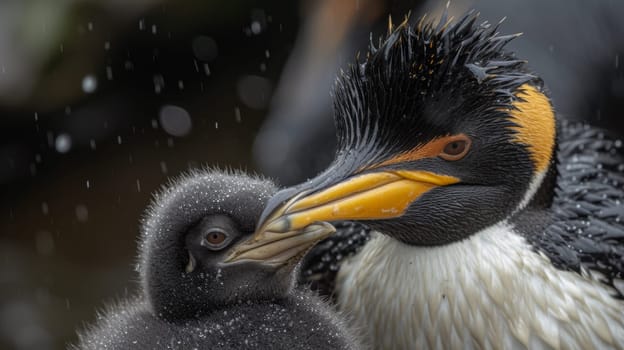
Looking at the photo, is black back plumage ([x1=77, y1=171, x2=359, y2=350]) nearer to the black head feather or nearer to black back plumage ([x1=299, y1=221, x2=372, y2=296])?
the black head feather

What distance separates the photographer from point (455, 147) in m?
2.12

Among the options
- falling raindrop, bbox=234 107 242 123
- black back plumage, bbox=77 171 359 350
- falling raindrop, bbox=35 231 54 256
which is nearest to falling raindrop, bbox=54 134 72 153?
falling raindrop, bbox=35 231 54 256

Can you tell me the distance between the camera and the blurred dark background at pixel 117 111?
4352mm

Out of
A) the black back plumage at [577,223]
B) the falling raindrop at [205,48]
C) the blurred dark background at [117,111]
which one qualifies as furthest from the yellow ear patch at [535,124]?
the falling raindrop at [205,48]

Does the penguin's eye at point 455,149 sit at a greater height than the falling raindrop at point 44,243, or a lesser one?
lesser

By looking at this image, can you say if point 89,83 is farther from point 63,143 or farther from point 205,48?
point 205,48

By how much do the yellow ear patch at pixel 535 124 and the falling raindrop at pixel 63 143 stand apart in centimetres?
299

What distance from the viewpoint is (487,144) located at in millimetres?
2129

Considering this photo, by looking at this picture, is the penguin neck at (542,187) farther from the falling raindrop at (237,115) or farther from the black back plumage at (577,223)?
the falling raindrop at (237,115)

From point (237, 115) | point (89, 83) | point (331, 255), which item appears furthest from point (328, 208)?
point (237, 115)

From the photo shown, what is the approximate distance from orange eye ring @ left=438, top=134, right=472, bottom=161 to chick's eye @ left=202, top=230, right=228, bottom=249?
21.1 inches

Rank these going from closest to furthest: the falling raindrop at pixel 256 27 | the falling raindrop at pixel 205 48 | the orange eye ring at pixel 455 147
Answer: the orange eye ring at pixel 455 147 → the falling raindrop at pixel 205 48 → the falling raindrop at pixel 256 27

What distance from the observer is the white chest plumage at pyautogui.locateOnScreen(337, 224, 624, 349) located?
7.33ft

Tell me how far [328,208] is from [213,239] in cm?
30
